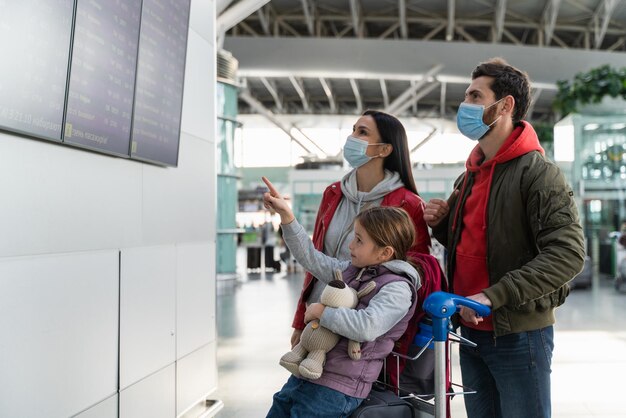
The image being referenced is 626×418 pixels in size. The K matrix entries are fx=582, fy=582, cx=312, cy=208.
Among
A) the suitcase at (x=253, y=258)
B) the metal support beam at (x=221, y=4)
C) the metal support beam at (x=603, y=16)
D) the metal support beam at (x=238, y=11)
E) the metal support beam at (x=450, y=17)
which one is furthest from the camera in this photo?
the metal support beam at (x=450, y=17)

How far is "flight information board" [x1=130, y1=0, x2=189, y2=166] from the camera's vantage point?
3.23m

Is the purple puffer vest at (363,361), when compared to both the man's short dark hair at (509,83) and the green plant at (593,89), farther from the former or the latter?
the green plant at (593,89)

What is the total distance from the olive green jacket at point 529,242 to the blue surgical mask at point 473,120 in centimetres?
15

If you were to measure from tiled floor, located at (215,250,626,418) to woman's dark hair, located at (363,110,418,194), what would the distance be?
2.43m

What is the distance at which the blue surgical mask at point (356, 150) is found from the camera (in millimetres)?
2480

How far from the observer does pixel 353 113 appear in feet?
119

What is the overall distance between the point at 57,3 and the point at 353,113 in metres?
34.4

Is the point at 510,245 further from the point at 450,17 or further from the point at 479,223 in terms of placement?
the point at 450,17

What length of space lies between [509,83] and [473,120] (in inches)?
6.8

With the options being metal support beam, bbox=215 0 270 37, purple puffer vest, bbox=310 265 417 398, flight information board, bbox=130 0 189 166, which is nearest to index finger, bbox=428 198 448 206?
purple puffer vest, bbox=310 265 417 398

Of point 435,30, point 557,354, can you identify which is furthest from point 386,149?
point 435,30

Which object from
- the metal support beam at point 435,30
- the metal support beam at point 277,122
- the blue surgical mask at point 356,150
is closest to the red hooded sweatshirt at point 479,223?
the blue surgical mask at point 356,150

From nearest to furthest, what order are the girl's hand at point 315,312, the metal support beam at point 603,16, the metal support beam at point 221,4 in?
the girl's hand at point 315,312, the metal support beam at point 221,4, the metal support beam at point 603,16

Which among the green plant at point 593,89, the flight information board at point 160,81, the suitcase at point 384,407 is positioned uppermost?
the green plant at point 593,89
